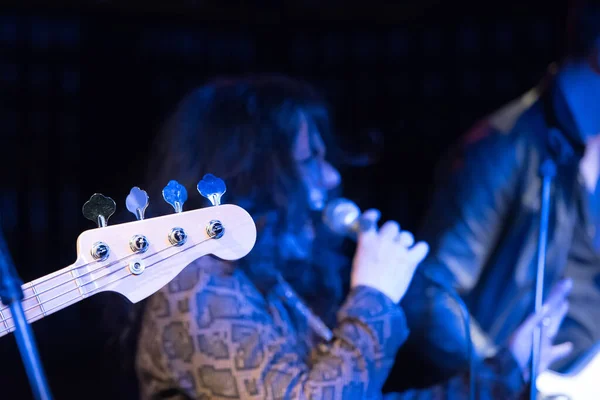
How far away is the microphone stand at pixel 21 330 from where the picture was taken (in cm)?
91

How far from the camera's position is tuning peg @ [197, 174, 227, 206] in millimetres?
1226

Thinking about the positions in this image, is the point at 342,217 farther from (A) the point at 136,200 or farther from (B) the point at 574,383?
(B) the point at 574,383

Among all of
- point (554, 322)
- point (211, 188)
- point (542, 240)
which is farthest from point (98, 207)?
point (554, 322)

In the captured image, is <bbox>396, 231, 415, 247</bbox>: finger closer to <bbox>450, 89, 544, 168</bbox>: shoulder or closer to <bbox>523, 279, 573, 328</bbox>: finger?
<bbox>523, 279, 573, 328</bbox>: finger

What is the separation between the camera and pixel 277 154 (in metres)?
1.50

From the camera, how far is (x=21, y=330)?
930 mm

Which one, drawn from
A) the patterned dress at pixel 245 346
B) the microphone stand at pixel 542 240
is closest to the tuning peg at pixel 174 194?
the patterned dress at pixel 245 346

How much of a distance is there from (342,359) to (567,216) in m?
0.89

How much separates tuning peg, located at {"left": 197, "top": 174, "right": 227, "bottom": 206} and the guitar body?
912 mm

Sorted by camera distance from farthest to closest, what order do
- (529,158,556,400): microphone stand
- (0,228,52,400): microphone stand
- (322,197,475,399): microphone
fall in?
(322,197,475,399): microphone
(529,158,556,400): microphone stand
(0,228,52,400): microphone stand

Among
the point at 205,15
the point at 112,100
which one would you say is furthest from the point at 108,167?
the point at 205,15

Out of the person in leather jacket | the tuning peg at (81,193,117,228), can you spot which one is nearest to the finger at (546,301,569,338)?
the person in leather jacket

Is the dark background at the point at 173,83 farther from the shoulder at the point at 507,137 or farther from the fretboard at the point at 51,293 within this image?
the fretboard at the point at 51,293

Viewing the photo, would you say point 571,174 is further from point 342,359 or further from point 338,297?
point 342,359
